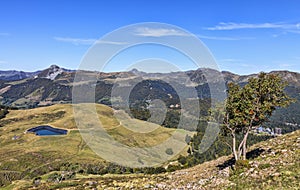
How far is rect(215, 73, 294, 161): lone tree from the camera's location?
4516 cm

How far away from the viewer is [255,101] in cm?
4650

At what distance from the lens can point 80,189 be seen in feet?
211

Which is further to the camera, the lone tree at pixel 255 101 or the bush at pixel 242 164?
the lone tree at pixel 255 101

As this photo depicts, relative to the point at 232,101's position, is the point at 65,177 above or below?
below

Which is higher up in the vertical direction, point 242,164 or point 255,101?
point 255,101

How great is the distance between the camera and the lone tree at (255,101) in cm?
4516

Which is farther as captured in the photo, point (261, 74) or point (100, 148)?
point (100, 148)

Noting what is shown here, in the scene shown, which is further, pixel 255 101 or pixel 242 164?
pixel 255 101

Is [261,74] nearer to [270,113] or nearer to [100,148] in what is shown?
[270,113]

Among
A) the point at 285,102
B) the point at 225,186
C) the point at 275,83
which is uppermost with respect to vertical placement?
the point at 275,83

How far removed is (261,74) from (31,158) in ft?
559

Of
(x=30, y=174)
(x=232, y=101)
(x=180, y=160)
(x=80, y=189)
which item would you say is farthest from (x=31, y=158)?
(x=232, y=101)

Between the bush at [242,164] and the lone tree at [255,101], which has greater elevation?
the lone tree at [255,101]

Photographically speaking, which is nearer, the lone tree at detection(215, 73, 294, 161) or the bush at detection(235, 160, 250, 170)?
the bush at detection(235, 160, 250, 170)
